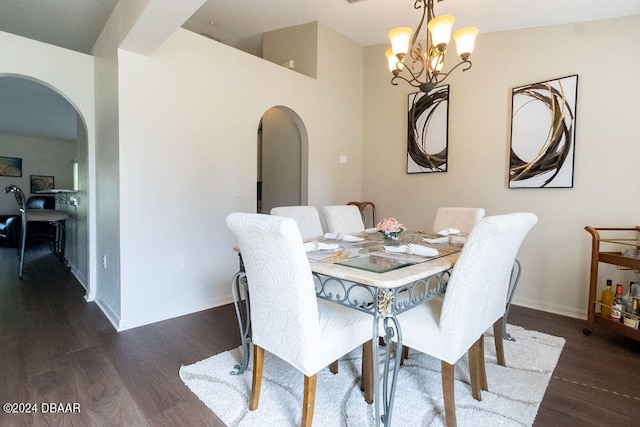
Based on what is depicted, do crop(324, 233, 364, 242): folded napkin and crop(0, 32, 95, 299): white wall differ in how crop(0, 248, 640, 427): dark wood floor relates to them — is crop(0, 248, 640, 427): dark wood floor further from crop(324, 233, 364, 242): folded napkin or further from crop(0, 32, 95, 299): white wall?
crop(324, 233, 364, 242): folded napkin

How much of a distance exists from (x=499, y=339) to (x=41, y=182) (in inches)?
394

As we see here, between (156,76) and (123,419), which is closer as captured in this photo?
(123,419)

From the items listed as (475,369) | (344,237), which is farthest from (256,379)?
(475,369)

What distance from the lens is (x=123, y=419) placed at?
1526 mm

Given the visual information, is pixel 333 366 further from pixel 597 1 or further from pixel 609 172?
pixel 597 1

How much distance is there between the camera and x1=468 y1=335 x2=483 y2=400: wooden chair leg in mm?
1634

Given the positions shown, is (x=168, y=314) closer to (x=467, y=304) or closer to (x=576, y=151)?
(x=467, y=304)

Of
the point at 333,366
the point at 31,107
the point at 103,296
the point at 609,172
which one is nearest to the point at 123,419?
the point at 333,366

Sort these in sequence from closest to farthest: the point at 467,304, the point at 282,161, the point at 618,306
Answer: the point at 467,304 < the point at 618,306 < the point at 282,161

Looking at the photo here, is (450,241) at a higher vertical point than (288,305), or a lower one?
higher

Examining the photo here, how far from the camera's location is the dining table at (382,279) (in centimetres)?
134

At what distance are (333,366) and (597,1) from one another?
334 centimetres

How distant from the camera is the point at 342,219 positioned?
9.27 ft

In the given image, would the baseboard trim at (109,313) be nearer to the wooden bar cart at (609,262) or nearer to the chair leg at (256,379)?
the chair leg at (256,379)
